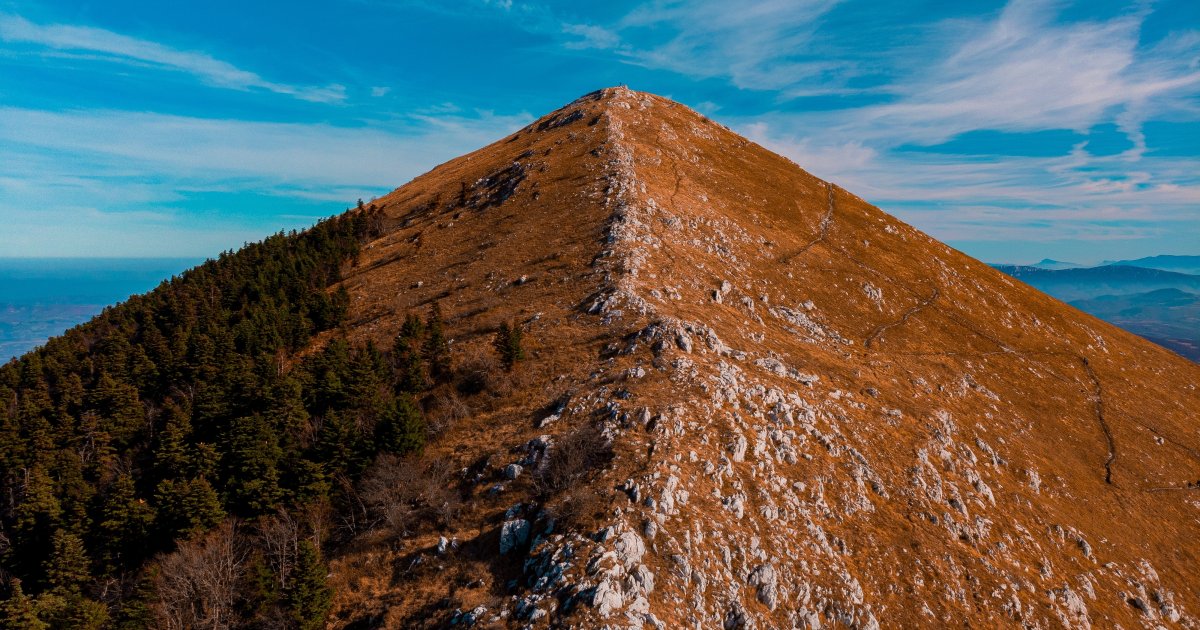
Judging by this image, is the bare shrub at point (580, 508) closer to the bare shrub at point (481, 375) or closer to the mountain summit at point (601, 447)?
the mountain summit at point (601, 447)

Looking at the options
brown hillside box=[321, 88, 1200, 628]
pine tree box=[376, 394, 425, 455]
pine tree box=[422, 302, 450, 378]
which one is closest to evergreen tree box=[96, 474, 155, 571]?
pine tree box=[376, 394, 425, 455]

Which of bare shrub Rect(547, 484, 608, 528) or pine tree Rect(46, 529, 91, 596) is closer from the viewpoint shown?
bare shrub Rect(547, 484, 608, 528)

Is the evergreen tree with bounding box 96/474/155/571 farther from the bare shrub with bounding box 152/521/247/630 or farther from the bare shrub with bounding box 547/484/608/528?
the bare shrub with bounding box 547/484/608/528

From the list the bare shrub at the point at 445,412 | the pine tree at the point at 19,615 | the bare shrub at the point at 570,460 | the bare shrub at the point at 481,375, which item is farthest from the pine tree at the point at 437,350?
the pine tree at the point at 19,615

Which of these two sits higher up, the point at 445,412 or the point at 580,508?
the point at 445,412

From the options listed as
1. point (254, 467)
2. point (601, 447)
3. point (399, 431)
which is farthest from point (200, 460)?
point (601, 447)

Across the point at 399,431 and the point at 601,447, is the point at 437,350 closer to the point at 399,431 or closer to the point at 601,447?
the point at 399,431
